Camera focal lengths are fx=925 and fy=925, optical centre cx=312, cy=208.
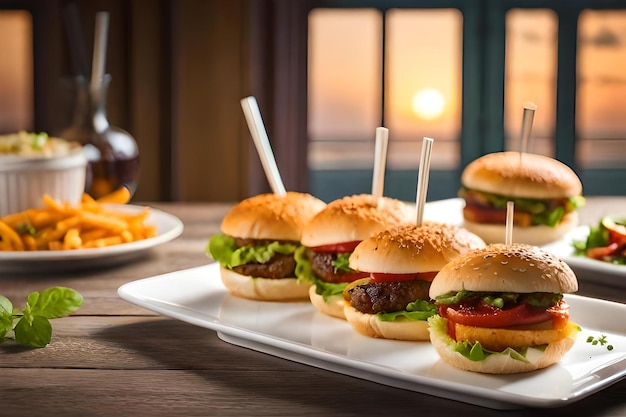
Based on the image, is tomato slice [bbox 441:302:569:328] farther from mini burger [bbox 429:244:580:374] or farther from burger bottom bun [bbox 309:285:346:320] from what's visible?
burger bottom bun [bbox 309:285:346:320]

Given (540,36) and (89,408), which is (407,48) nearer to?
(540,36)

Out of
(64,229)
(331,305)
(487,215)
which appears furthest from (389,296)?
(487,215)

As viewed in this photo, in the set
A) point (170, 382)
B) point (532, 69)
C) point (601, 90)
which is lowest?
point (170, 382)

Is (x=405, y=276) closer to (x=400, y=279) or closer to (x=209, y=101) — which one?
(x=400, y=279)

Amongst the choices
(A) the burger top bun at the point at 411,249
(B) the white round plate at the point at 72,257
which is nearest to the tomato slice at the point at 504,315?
(A) the burger top bun at the point at 411,249

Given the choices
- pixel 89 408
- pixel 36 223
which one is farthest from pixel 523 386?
pixel 36 223

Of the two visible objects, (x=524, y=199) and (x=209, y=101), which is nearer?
(x=524, y=199)

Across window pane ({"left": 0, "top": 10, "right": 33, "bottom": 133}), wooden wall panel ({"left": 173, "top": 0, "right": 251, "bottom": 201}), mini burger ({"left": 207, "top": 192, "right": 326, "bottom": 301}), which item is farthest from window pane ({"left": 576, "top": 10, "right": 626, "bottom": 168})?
mini burger ({"left": 207, "top": 192, "right": 326, "bottom": 301})
